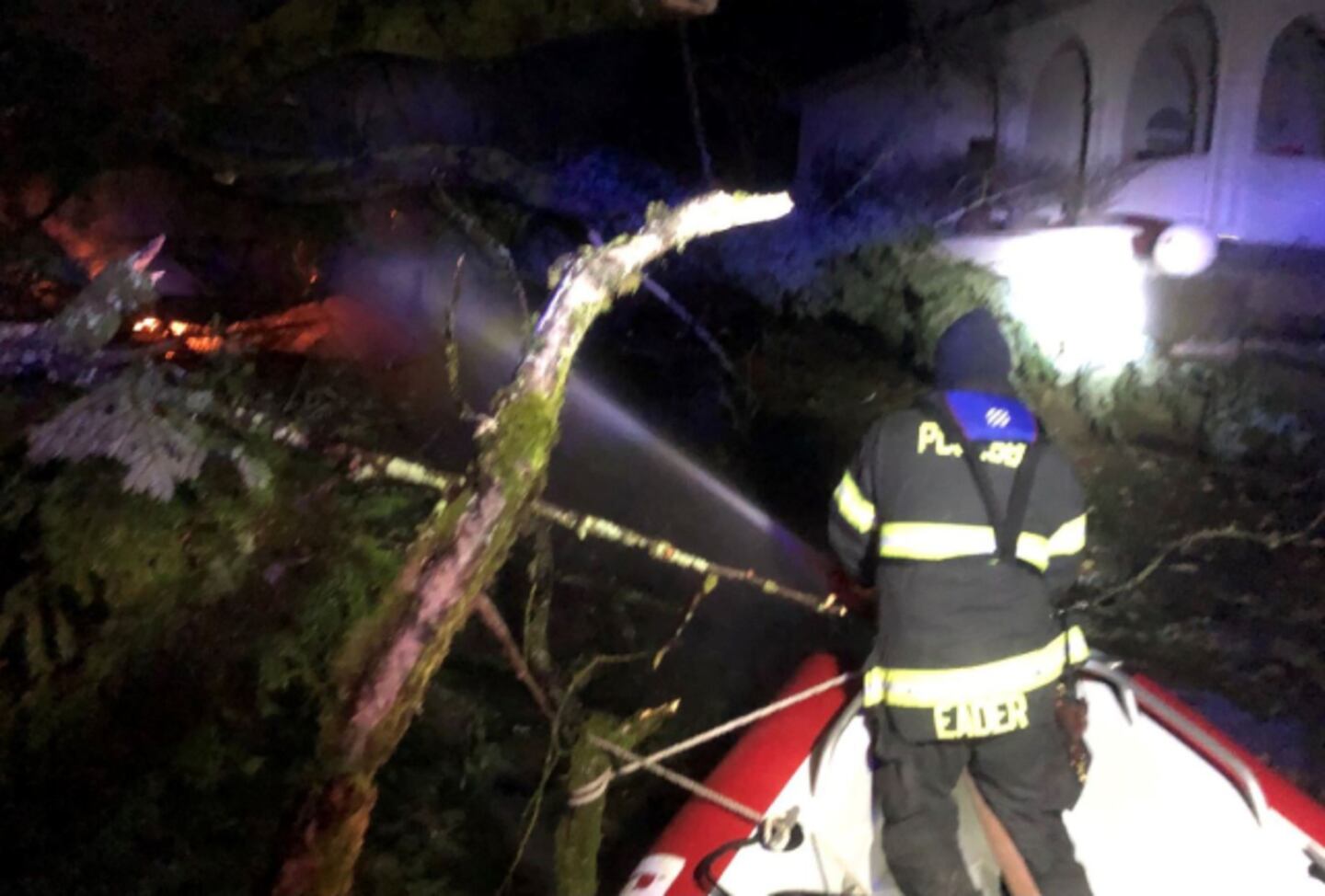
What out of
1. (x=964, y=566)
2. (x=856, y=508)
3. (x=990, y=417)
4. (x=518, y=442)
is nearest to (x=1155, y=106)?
(x=990, y=417)

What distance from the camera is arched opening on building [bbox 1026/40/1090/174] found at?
1303cm

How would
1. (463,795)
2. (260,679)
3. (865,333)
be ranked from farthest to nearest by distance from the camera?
(865,333), (463,795), (260,679)

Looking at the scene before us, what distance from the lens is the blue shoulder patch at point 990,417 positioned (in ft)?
9.23

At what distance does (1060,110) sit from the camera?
519 inches

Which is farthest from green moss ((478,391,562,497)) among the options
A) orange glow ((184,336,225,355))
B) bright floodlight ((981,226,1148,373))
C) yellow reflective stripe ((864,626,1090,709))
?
bright floodlight ((981,226,1148,373))

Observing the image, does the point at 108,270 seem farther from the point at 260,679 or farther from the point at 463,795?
the point at 463,795

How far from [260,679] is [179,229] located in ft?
12.4

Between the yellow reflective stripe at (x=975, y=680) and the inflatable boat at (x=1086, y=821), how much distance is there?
45 centimetres

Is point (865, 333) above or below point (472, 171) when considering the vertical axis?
above

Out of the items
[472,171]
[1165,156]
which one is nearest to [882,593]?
[472,171]

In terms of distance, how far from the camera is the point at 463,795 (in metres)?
4.67

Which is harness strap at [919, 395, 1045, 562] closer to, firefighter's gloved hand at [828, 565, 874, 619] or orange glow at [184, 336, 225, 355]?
firefighter's gloved hand at [828, 565, 874, 619]

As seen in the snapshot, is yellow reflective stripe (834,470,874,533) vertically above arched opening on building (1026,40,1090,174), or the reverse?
arched opening on building (1026,40,1090,174)

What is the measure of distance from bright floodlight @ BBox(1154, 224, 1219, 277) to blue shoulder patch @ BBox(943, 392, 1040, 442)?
28.1 ft
